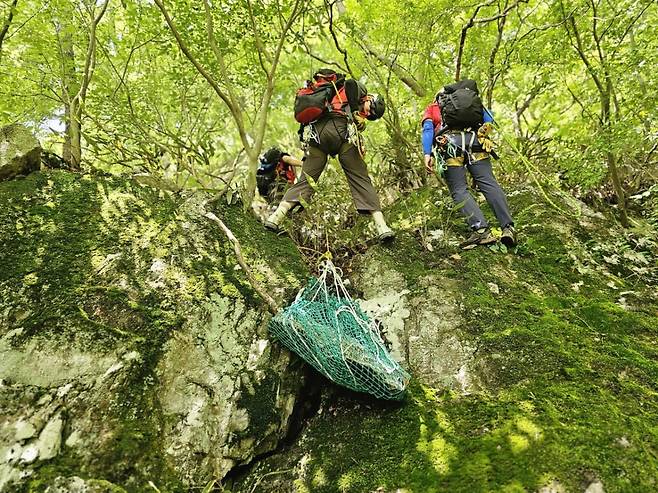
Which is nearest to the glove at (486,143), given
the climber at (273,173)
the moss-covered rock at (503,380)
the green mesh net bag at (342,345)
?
the moss-covered rock at (503,380)

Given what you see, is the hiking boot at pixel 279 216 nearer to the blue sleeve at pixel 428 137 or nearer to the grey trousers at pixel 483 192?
the blue sleeve at pixel 428 137

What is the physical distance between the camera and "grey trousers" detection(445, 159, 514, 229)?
4473 mm

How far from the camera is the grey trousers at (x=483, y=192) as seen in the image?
4.47m

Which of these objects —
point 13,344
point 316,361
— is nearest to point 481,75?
point 316,361

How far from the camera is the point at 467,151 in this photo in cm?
464

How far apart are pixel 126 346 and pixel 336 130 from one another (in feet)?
9.96

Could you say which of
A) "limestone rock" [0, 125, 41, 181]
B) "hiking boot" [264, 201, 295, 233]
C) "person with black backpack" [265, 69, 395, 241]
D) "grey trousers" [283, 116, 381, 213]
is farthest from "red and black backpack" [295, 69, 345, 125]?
"limestone rock" [0, 125, 41, 181]

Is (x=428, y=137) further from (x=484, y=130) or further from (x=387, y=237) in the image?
(x=387, y=237)

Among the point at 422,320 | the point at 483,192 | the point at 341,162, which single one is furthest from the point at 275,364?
the point at 483,192

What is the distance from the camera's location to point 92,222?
393 centimetres

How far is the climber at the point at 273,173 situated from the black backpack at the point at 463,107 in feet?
8.35

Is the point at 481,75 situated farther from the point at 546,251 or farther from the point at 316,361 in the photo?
the point at 316,361

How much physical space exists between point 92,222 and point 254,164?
1874 millimetres

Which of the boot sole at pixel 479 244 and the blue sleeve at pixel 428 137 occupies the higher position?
the blue sleeve at pixel 428 137
